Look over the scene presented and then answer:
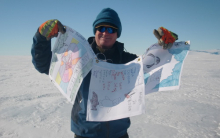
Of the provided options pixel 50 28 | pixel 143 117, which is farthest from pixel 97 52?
pixel 143 117

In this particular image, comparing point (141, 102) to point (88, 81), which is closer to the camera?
point (141, 102)

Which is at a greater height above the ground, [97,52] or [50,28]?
[50,28]

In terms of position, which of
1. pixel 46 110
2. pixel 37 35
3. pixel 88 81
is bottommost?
pixel 46 110

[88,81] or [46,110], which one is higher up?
[88,81]

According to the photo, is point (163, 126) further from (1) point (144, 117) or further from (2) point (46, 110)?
(2) point (46, 110)

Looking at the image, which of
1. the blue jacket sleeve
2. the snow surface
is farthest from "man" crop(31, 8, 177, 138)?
the snow surface

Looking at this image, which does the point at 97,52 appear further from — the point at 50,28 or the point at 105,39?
the point at 50,28

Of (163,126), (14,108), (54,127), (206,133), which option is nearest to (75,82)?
(54,127)
